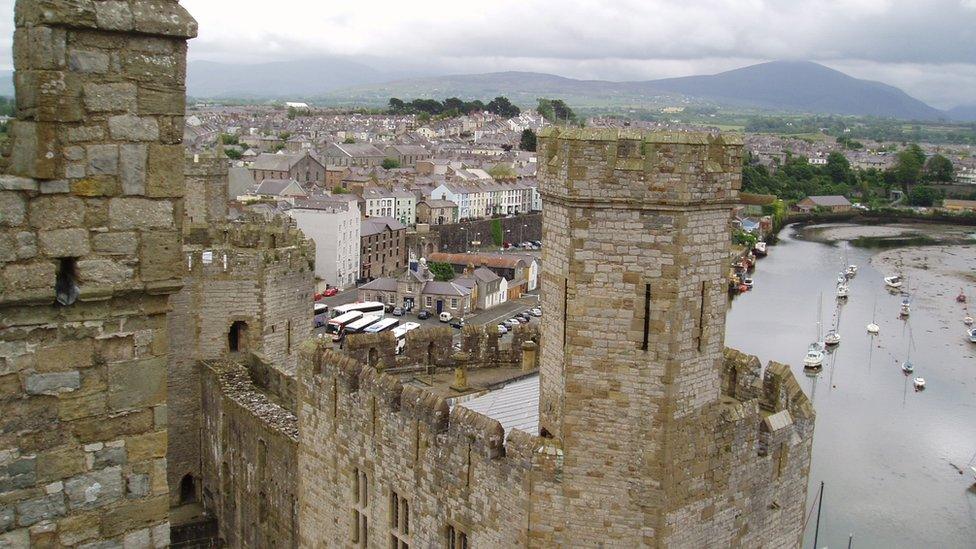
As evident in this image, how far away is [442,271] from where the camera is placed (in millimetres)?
66062

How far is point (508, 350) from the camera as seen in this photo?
1392 centimetres

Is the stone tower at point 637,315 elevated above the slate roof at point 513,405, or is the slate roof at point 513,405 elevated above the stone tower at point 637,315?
the stone tower at point 637,315

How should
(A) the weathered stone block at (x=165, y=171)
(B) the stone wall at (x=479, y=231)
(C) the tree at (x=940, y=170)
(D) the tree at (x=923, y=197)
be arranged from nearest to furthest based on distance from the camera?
(A) the weathered stone block at (x=165, y=171) → (B) the stone wall at (x=479, y=231) → (D) the tree at (x=923, y=197) → (C) the tree at (x=940, y=170)

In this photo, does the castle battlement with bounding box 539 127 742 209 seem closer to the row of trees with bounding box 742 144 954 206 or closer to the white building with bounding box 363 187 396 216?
the white building with bounding box 363 187 396 216

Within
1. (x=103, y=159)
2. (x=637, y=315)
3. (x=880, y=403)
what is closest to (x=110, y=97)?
(x=103, y=159)

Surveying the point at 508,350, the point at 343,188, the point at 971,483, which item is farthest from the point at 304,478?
the point at 343,188

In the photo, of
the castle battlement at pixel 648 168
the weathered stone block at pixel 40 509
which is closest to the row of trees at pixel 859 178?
the castle battlement at pixel 648 168

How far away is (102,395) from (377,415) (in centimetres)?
615

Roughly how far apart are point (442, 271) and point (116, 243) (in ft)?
201

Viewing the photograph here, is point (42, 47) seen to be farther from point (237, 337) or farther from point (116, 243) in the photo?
point (237, 337)

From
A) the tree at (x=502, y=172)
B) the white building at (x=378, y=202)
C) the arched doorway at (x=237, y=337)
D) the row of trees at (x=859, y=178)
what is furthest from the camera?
the row of trees at (x=859, y=178)

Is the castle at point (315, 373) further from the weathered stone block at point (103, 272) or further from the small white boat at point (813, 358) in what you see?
the small white boat at point (813, 358)

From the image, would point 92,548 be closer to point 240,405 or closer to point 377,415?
point 377,415

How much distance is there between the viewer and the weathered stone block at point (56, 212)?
14.6 feet
